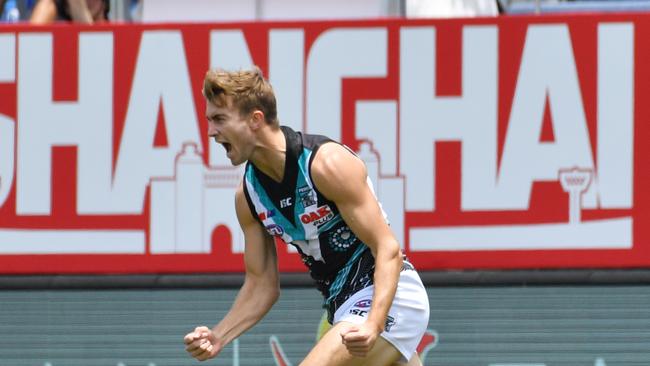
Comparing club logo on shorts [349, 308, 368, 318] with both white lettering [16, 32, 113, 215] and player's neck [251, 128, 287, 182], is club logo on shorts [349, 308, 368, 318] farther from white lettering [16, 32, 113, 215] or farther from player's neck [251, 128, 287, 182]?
white lettering [16, 32, 113, 215]

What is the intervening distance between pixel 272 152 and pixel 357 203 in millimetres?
335

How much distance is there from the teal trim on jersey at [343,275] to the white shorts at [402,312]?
7cm

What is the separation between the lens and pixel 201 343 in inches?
186

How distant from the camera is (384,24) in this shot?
698 centimetres

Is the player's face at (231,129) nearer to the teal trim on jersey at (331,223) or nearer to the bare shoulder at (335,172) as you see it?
the bare shoulder at (335,172)

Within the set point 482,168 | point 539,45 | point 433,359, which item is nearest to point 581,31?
point 539,45

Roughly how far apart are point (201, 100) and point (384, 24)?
0.99 m

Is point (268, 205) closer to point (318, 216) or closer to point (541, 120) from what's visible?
point (318, 216)

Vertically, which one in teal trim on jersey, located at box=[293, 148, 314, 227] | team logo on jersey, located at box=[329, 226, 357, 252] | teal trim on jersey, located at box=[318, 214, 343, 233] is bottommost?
team logo on jersey, located at box=[329, 226, 357, 252]

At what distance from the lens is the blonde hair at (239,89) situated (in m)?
4.63

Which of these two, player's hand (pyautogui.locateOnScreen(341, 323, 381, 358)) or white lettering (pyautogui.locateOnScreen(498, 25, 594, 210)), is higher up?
white lettering (pyautogui.locateOnScreen(498, 25, 594, 210))

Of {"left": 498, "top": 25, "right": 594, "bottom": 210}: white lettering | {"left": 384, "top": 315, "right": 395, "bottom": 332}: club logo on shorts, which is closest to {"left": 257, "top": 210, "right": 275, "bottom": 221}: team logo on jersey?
{"left": 384, "top": 315, "right": 395, "bottom": 332}: club logo on shorts

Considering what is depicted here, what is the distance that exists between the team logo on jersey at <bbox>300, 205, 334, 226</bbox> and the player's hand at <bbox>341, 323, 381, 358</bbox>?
0.48m

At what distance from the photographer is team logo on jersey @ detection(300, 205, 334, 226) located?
15.8ft
